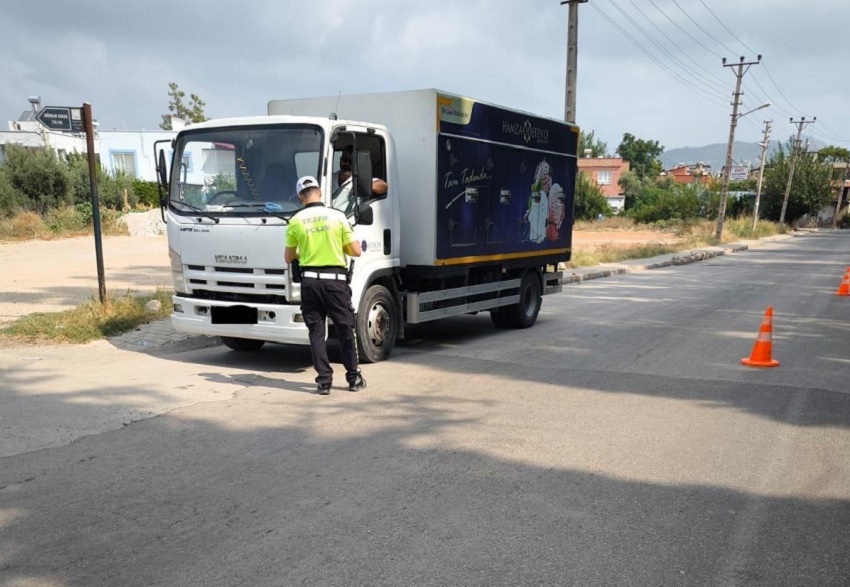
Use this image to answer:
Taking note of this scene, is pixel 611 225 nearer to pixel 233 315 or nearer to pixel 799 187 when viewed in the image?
pixel 799 187

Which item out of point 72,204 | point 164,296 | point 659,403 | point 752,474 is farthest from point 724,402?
point 72,204

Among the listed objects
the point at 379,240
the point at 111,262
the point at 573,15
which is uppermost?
the point at 573,15

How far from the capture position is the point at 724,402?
6.24 m

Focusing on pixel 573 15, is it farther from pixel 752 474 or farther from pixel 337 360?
pixel 752 474

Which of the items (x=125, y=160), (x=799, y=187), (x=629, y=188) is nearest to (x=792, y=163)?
(x=799, y=187)

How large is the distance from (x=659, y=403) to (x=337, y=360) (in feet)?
12.3

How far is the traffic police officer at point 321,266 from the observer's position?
6.15 meters

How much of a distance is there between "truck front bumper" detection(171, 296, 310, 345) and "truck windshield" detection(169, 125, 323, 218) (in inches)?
38.3

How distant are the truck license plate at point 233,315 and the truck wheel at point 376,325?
1.16 meters

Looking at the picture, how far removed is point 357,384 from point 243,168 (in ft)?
8.60

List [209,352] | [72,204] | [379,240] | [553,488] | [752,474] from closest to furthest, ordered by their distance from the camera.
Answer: [553,488], [752,474], [379,240], [209,352], [72,204]

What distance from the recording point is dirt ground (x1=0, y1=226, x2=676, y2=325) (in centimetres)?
1139

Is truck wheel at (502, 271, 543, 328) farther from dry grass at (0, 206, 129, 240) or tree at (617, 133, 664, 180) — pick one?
tree at (617, 133, 664, 180)

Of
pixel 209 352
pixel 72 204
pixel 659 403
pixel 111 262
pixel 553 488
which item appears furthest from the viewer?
pixel 72 204
